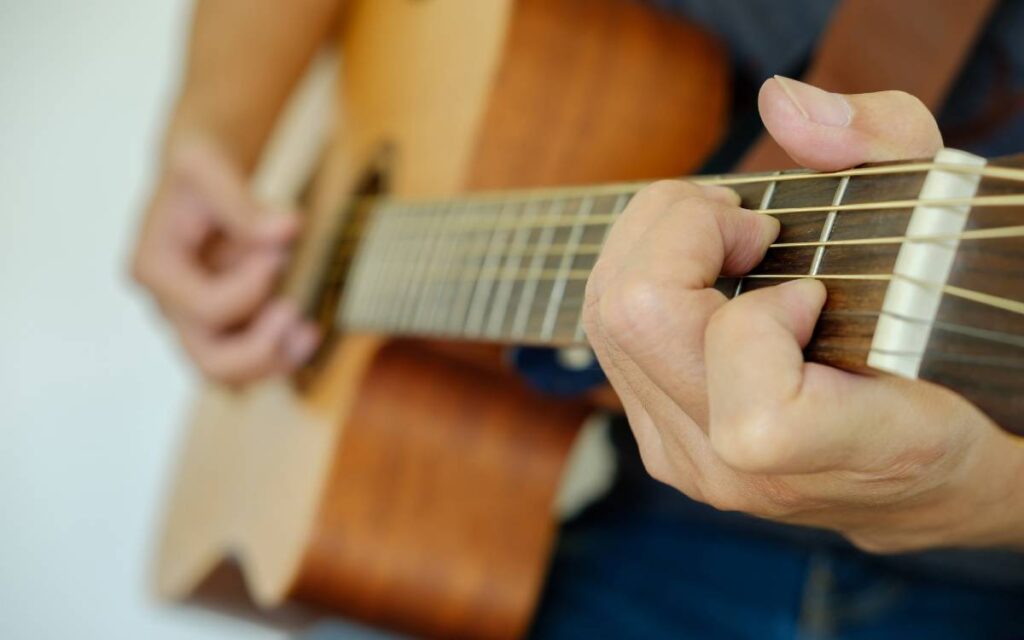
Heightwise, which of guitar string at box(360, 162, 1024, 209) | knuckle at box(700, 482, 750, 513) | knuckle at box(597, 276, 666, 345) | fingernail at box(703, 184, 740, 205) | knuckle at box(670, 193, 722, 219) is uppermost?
guitar string at box(360, 162, 1024, 209)

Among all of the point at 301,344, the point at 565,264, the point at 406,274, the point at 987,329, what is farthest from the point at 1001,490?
the point at 301,344

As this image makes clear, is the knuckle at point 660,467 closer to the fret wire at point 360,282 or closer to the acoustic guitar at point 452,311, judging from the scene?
the acoustic guitar at point 452,311

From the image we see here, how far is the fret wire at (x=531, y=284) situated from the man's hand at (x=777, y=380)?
0.46ft

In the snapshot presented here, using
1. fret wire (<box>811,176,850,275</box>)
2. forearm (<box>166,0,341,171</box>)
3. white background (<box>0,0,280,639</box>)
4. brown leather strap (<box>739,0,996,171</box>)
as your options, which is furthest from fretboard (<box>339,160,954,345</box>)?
white background (<box>0,0,280,639</box>)

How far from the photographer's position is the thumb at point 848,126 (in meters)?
0.38

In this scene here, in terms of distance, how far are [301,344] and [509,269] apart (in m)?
0.37

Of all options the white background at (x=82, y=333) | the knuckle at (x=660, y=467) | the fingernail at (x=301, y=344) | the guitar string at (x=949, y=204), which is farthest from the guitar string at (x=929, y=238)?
the white background at (x=82, y=333)

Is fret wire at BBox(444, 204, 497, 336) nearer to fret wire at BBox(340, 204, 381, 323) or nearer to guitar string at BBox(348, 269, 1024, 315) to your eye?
fret wire at BBox(340, 204, 381, 323)

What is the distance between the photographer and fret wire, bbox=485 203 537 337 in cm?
61

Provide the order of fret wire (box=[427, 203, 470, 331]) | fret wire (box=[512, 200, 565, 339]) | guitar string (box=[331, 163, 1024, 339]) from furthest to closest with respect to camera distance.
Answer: fret wire (box=[427, 203, 470, 331]) → fret wire (box=[512, 200, 565, 339]) → guitar string (box=[331, 163, 1024, 339])

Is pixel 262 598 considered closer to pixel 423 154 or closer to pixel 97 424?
pixel 423 154

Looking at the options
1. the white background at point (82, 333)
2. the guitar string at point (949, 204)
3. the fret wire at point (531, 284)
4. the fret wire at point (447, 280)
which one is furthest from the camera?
the white background at point (82, 333)

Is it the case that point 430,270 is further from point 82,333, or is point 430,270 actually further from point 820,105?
point 82,333

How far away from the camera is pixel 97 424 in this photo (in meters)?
1.57
